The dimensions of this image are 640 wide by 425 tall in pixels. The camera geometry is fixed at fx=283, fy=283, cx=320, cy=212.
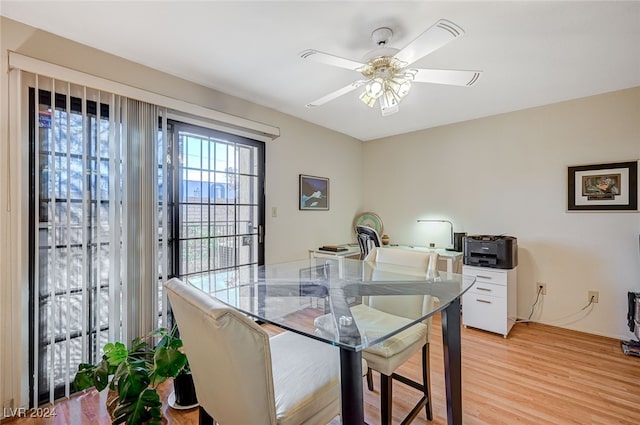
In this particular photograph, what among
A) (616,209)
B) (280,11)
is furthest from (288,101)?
(616,209)

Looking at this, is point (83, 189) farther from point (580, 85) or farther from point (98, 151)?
point (580, 85)

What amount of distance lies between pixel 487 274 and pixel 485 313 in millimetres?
394

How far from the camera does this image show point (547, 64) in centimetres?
215

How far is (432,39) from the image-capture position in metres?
1.36

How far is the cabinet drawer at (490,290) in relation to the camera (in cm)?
279

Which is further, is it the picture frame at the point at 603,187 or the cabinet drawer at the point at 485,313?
the cabinet drawer at the point at 485,313

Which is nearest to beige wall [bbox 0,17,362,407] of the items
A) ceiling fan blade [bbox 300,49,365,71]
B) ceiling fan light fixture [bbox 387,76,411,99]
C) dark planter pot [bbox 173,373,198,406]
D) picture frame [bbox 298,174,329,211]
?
picture frame [bbox 298,174,329,211]

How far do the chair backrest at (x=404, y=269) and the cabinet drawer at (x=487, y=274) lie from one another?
1363mm

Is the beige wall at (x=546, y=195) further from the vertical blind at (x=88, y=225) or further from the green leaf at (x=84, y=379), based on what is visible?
the green leaf at (x=84, y=379)

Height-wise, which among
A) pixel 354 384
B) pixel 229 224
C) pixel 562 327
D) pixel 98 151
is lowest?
pixel 562 327

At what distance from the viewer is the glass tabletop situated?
3.63ft

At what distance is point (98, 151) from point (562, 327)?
175 inches

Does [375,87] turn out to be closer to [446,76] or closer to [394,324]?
[446,76]

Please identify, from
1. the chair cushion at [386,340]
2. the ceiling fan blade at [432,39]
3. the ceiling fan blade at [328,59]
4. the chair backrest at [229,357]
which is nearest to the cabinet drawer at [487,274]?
the chair cushion at [386,340]
